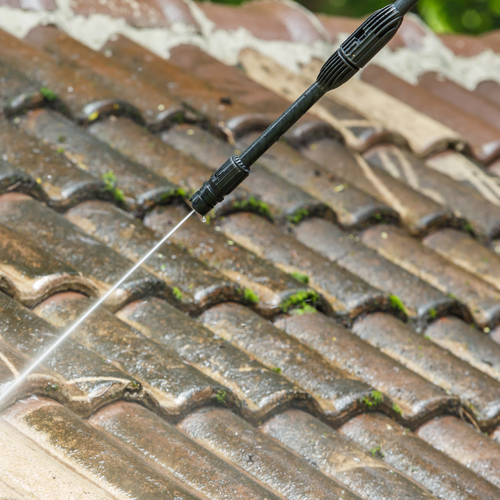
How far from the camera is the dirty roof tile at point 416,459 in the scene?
5.81 ft

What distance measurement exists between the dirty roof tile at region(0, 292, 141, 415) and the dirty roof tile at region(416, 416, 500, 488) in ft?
3.20

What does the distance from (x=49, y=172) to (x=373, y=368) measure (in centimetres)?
131

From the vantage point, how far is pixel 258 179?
2680 millimetres

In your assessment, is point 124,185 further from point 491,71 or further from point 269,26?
point 491,71

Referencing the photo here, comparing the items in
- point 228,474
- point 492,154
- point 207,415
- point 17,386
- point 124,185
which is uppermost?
point 492,154

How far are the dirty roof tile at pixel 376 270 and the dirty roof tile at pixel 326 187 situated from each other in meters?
0.11

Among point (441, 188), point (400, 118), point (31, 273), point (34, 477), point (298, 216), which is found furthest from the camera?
point (400, 118)

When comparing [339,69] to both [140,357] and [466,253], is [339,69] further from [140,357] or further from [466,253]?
[466,253]

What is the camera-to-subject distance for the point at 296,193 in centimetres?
264

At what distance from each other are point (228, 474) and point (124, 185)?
1.25 meters

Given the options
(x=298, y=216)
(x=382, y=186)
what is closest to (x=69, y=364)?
(x=298, y=216)

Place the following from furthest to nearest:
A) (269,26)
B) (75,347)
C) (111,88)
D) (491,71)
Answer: (491,71), (269,26), (111,88), (75,347)

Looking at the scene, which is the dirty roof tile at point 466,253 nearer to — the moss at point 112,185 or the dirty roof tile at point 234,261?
the dirty roof tile at point 234,261

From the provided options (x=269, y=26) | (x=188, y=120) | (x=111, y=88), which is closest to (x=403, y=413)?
(x=188, y=120)
